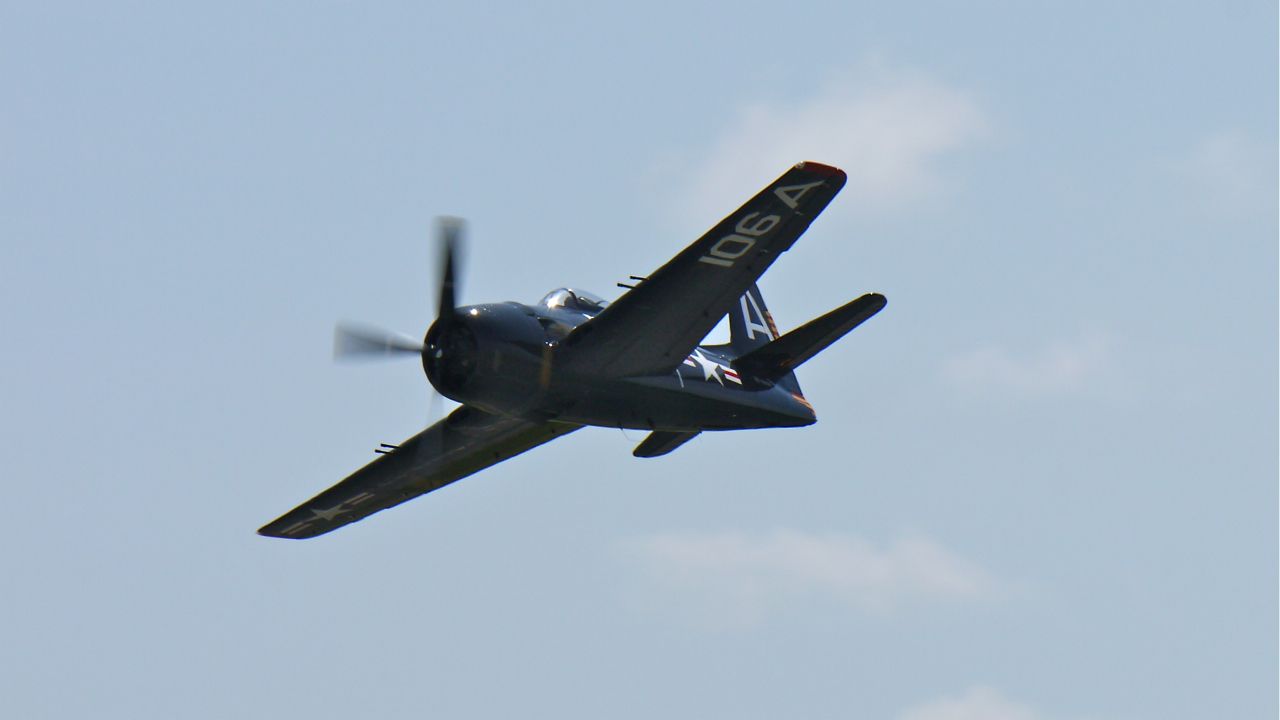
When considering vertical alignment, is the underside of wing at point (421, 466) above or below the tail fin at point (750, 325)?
below

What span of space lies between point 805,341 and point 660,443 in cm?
289

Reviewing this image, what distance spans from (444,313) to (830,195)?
5235mm

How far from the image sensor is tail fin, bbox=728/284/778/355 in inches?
1202

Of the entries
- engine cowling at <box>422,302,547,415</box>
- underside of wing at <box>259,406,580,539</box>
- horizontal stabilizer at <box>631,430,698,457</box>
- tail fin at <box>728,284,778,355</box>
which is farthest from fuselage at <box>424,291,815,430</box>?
underside of wing at <box>259,406,580,539</box>

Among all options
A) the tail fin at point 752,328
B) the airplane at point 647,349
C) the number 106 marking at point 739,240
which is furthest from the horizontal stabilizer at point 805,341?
the number 106 marking at point 739,240

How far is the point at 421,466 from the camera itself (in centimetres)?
3027

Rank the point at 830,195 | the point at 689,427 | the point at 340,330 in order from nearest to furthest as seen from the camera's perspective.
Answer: the point at 830,195 → the point at 340,330 → the point at 689,427

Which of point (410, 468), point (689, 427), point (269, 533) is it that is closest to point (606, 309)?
point (689, 427)

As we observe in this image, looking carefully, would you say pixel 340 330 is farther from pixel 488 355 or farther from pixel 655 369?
pixel 655 369

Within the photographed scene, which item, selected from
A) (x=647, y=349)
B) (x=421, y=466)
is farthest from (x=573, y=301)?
(x=421, y=466)

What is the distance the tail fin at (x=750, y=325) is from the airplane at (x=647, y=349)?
1110mm

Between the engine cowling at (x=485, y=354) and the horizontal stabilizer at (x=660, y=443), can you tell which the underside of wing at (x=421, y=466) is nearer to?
the horizontal stabilizer at (x=660, y=443)

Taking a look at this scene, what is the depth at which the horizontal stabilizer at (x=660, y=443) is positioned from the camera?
29219 mm

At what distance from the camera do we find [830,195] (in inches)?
955
